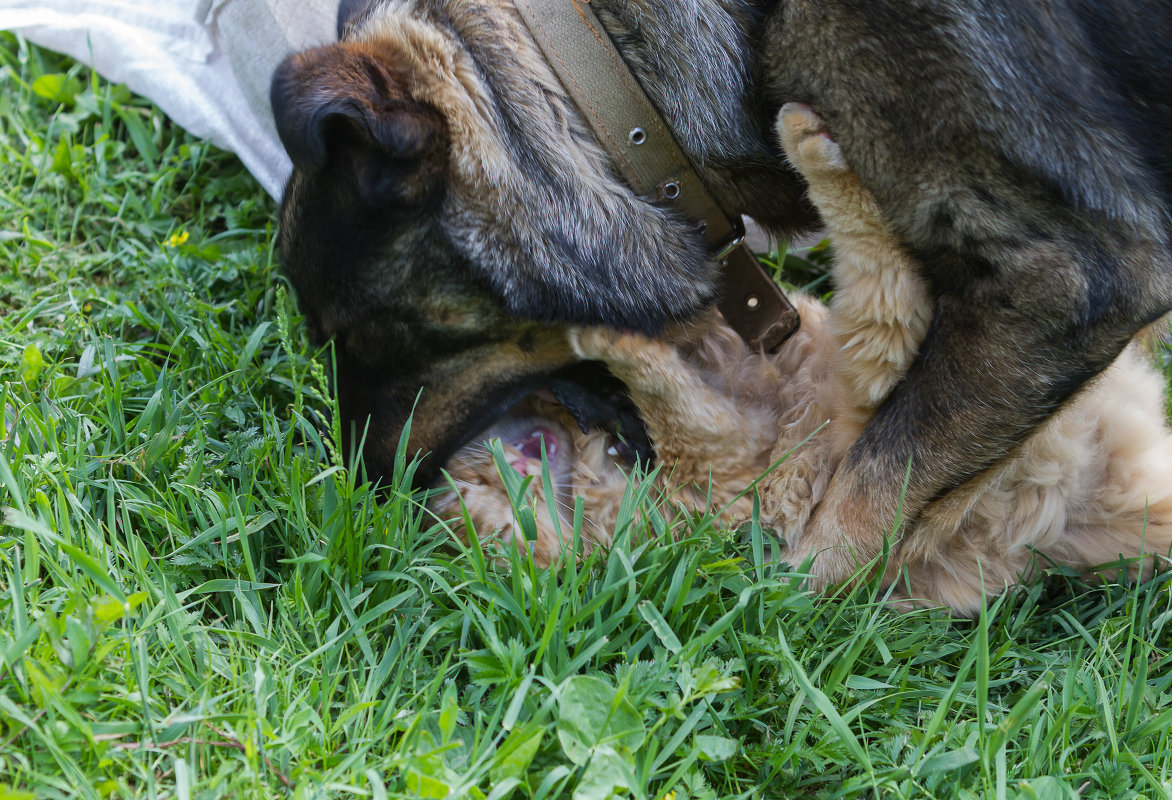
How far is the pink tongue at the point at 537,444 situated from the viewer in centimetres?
267

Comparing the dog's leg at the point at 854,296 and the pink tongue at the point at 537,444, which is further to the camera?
the pink tongue at the point at 537,444

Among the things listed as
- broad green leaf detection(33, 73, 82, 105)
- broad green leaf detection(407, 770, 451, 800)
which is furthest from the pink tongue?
broad green leaf detection(33, 73, 82, 105)

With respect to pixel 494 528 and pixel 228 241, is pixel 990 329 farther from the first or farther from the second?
pixel 228 241

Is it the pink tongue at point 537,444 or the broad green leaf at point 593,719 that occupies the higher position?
the pink tongue at point 537,444

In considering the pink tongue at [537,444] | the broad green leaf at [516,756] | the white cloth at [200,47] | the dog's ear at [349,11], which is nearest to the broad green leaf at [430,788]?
the broad green leaf at [516,756]

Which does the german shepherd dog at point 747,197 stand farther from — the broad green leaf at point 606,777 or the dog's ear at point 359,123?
the broad green leaf at point 606,777

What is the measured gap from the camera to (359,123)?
2178 millimetres

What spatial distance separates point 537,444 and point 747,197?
938 millimetres

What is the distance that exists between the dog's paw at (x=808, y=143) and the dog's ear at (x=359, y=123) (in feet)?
2.87

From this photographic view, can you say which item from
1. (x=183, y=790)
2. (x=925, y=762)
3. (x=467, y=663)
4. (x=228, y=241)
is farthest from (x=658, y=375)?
(x=228, y=241)

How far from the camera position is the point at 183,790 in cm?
153

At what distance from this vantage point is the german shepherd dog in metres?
2.13

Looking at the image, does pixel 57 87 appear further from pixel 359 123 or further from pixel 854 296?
pixel 854 296

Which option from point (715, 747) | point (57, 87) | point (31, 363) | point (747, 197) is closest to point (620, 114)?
point (747, 197)
